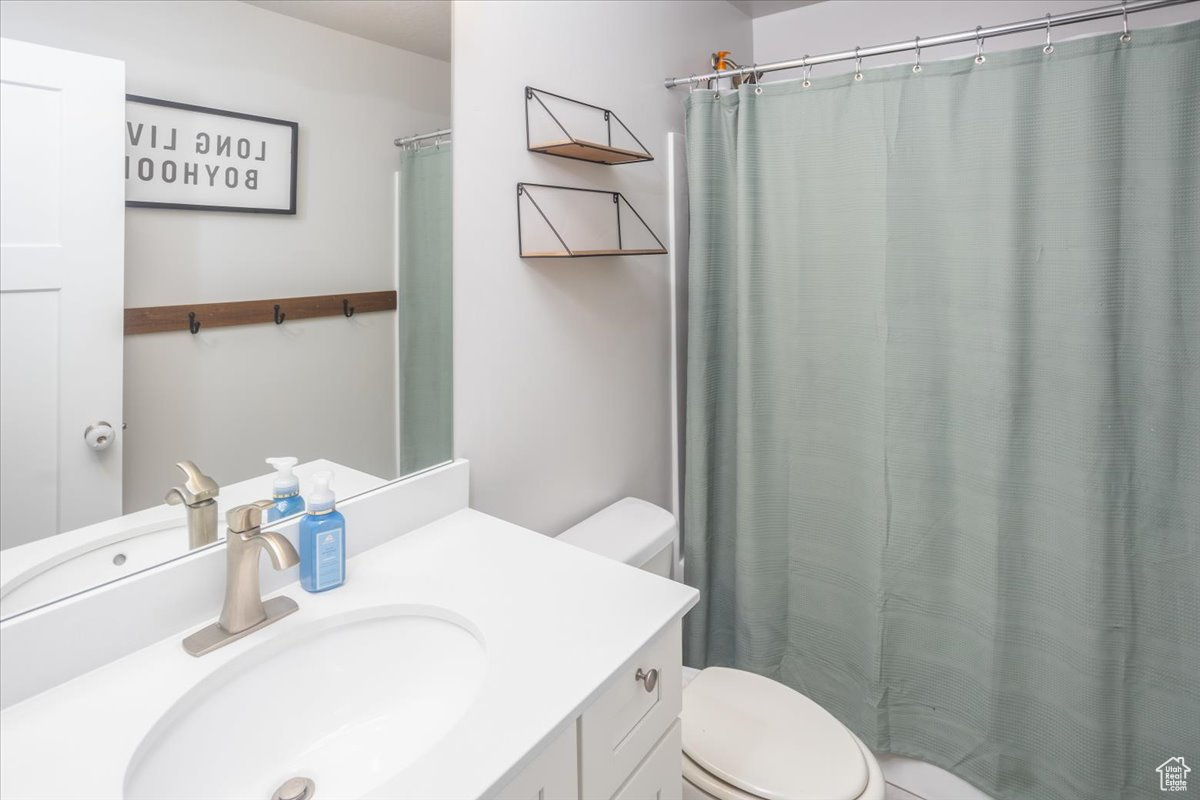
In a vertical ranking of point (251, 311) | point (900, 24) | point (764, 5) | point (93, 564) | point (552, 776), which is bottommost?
point (552, 776)

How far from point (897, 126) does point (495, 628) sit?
4.74ft

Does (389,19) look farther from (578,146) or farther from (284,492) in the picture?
(284,492)

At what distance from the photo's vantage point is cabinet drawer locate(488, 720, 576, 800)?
0.72m

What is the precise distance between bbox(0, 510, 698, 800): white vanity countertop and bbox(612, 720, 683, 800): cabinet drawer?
0.20 metres

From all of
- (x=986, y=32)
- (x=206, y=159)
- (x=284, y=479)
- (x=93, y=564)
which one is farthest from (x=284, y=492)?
(x=986, y=32)

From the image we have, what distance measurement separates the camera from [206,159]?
913 mm

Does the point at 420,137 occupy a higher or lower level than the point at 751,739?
higher

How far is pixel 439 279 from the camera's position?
126 cm

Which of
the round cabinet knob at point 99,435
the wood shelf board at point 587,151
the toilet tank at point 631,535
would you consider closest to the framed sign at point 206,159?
the round cabinet knob at point 99,435

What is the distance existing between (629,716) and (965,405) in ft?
3.74

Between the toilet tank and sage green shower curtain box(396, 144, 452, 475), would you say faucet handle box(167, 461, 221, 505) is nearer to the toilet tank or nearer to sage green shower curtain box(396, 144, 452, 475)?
sage green shower curtain box(396, 144, 452, 475)

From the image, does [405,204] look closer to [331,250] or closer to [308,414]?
[331,250]

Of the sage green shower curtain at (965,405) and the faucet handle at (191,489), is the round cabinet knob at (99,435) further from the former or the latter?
the sage green shower curtain at (965,405)

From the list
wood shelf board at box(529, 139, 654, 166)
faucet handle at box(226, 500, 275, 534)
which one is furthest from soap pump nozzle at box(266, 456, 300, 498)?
wood shelf board at box(529, 139, 654, 166)
